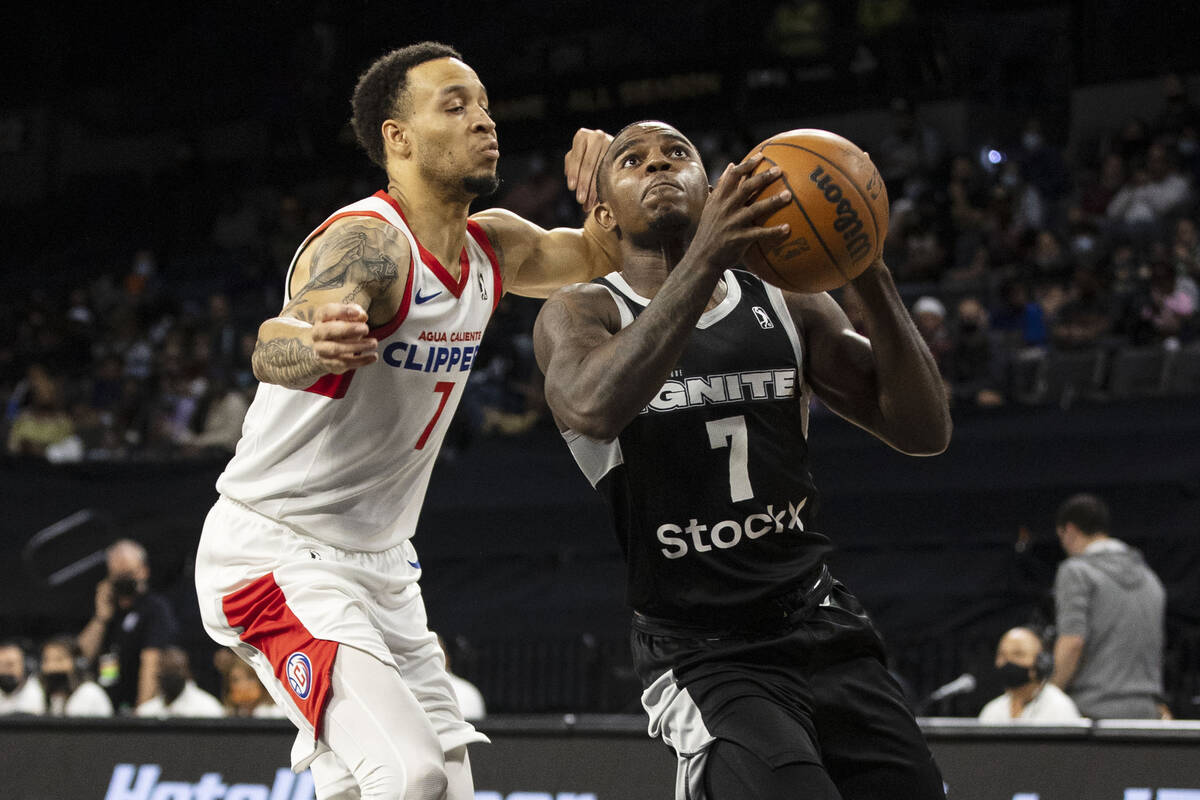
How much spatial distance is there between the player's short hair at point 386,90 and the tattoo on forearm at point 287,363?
0.89 m

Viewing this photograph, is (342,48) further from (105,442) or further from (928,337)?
(928,337)

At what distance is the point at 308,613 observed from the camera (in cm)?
344

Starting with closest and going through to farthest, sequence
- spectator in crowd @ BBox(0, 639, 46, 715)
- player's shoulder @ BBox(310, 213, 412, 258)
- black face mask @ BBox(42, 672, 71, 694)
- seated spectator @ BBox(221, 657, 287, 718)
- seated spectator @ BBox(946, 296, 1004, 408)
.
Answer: player's shoulder @ BBox(310, 213, 412, 258) → seated spectator @ BBox(221, 657, 287, 718) → spectator in crowd @ BBox(0, 639, 46, 715) → black face mask @ BBox(42, 672, 71, 694) → seated spectator @ BBox(946, 296, 1004, 408)

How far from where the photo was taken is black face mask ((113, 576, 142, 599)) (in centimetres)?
892

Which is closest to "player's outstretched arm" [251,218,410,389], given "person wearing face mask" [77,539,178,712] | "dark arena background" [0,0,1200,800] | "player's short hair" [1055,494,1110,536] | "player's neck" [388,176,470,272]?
"player's neck" [388,176,470,272]

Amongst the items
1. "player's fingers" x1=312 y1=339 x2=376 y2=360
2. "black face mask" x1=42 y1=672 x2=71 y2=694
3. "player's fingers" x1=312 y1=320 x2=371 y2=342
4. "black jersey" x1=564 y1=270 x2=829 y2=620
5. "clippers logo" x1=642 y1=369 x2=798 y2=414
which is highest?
"player's fingers" x1=312 y1=320 x2=371 y2=342

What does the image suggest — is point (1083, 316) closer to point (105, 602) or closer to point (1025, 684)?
point (1025, 684)

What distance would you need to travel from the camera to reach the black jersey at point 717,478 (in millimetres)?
3119

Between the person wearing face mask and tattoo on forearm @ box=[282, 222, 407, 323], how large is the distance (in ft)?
17.6

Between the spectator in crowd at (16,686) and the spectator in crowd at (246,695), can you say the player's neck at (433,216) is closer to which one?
the spectator in crowd at (246,695)

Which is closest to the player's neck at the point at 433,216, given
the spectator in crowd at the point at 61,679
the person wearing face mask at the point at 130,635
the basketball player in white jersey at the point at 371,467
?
the basketball player in white jersey at the point at 371,467

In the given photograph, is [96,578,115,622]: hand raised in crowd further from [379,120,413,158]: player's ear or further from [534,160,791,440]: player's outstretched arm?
[534,160,791,440]: player's outstretched arm

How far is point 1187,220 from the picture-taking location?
11.2 metres

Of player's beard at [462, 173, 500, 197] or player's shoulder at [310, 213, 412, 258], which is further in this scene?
player's beard at [462, 173, 500, 197]
